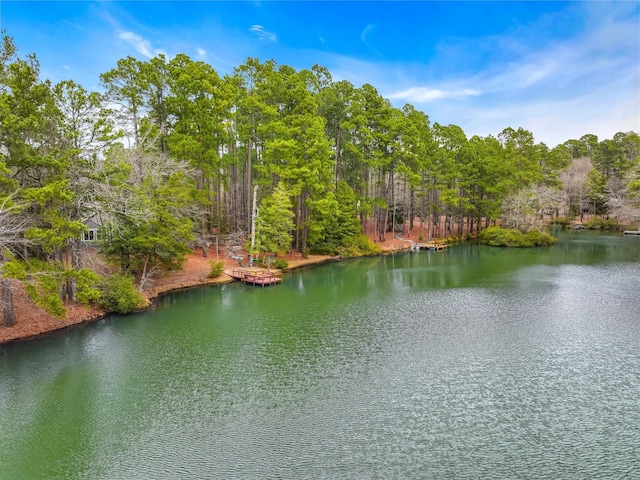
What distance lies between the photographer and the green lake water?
937 centimetres

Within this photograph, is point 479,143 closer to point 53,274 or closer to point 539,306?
point 539,306

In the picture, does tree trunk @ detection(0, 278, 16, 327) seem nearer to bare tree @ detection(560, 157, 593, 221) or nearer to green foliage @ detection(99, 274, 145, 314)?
green foliage @ detection(99, 274, 145, 314)

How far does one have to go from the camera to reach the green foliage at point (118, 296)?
2019 centimetres

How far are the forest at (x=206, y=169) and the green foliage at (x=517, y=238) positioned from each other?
1.60 metres

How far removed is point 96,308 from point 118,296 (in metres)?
1.23

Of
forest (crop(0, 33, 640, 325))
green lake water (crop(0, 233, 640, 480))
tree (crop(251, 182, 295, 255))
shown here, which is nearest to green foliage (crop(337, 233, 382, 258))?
forest (crop(0, 33, 640, 325))

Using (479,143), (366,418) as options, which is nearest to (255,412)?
(366,418)

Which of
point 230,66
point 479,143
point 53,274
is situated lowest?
point 53,274

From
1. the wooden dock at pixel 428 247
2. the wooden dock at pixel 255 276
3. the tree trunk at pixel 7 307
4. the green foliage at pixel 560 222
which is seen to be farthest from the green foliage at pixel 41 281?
the green foliage at pixel 560 222

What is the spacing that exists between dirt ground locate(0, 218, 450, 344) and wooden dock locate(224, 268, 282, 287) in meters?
0.67

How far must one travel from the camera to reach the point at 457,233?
54.8 m

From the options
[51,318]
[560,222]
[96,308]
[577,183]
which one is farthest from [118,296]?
[560,222]

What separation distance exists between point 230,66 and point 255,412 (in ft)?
102

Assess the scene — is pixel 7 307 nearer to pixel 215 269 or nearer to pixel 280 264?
pixel 215 269
